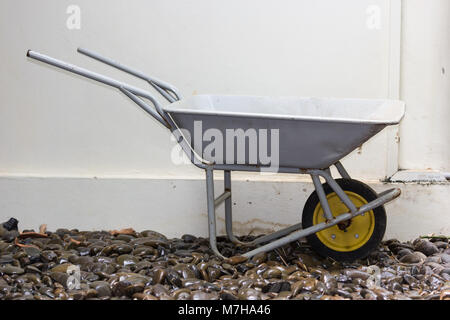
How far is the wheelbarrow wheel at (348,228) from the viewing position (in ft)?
8.21

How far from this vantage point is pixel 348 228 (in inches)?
100

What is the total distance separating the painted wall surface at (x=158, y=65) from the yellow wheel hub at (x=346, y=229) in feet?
1.61

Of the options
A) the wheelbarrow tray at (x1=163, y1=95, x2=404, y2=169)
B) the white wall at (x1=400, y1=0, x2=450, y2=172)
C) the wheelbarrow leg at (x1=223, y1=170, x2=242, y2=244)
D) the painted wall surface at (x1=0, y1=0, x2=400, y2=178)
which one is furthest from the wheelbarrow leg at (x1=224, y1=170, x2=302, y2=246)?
the white wall at (x1=400, y1=0, x2=450, y2=172)

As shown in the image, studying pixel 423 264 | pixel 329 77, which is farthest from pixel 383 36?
pixel 423 264

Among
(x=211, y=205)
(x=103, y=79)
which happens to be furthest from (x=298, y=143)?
(x=103, y=79)

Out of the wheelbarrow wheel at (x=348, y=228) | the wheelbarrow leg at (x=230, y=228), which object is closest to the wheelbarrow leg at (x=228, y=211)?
the wheelbarrow leg at (x=230, y=228)

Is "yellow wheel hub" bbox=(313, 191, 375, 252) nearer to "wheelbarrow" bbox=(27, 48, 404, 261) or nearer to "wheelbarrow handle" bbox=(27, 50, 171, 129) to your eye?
"wheelbarrow" bbox=(27, 48, 404, 261)

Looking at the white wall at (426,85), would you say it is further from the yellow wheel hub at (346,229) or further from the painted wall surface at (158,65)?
the yellow wheel hub at (346,229)

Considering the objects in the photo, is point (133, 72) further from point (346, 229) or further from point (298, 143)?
point (346, 229)

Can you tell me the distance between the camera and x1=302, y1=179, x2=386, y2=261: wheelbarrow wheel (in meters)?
2.50

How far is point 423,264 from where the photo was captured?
2.55m

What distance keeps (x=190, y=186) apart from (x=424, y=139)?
3.90 ft
